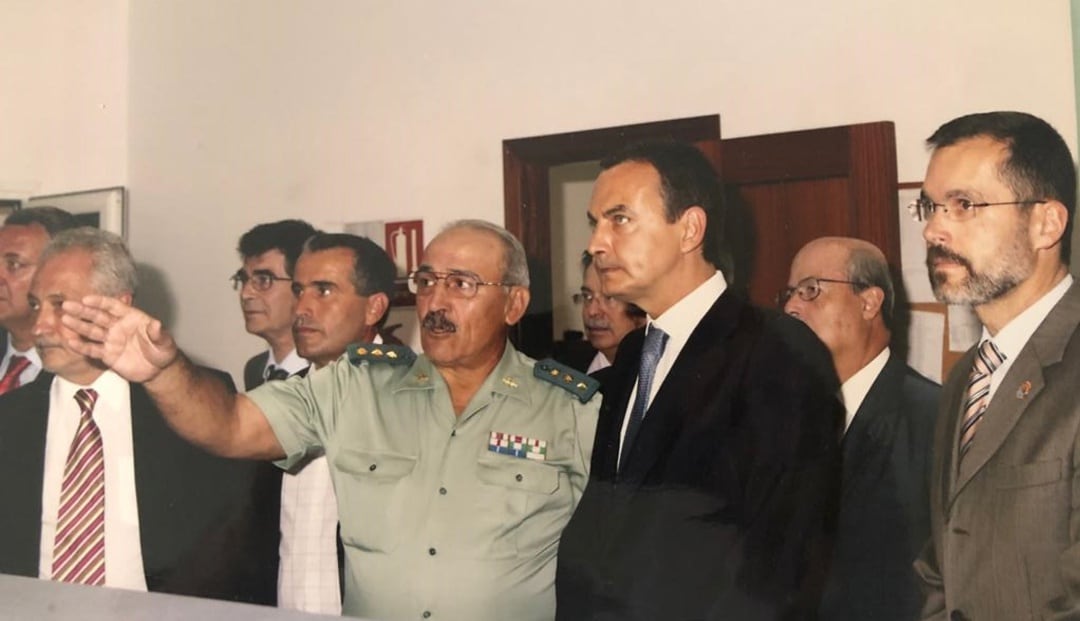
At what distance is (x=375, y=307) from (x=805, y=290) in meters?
0.56

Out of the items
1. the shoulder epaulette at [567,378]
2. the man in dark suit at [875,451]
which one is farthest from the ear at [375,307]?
the man in dark suit at [875,451]

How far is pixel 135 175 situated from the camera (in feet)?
5.01

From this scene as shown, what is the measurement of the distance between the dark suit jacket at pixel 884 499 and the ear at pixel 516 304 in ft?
1.35

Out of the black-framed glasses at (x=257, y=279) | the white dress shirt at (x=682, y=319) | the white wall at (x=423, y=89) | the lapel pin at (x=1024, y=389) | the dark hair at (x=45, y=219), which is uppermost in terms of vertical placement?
the white wall at (x=423, y=89)

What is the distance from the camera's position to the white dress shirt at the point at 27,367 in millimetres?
1541

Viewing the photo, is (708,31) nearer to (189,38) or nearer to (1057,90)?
(1057,90)

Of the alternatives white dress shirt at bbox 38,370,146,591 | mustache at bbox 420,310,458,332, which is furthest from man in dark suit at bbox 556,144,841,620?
white dress shirt at bbox 38,370,146,591

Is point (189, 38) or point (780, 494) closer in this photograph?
point (780, 494)

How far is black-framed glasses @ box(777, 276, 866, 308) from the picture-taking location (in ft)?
3.66

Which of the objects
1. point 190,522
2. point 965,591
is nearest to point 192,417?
point 190,522

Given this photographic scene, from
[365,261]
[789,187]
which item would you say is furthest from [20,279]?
[789,187]

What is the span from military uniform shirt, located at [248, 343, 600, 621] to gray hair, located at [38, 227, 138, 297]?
1.17 ft

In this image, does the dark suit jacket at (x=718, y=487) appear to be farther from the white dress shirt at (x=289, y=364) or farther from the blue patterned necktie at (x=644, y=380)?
the white dress shirt at (x=289, y=364)

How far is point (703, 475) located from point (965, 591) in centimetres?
30
